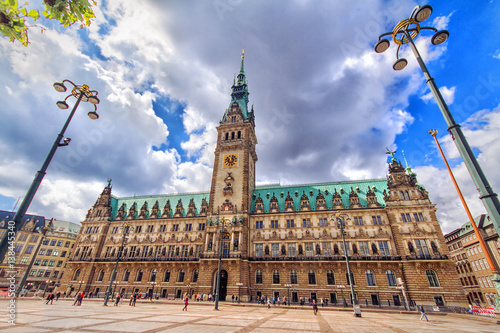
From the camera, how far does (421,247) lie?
4206 cm

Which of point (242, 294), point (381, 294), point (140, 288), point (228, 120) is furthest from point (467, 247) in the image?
point (140, 288)

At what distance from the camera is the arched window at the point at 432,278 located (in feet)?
128

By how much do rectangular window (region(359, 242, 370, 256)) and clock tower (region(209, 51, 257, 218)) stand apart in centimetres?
2440

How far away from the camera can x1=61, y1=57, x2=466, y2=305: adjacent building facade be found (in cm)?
4166

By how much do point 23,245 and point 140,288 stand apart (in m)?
51.9

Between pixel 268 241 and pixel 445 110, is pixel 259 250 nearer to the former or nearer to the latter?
pixel 268 241

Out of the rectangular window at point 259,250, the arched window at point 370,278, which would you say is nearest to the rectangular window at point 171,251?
the rectangular window at point 259,250

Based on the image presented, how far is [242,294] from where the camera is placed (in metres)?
43.6

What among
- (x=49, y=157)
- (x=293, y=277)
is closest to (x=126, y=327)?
(x=49, y=157)

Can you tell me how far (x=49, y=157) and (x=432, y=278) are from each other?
54.1 meters

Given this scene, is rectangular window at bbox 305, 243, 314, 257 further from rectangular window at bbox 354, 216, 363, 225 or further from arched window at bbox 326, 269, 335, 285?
rectangular window at bbox 354, 216, 363, 225

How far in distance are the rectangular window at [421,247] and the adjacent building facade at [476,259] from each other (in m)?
30.4

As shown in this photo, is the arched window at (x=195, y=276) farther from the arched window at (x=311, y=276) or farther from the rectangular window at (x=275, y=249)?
the arched window at (x=311, y=276)

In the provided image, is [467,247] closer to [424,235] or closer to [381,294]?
[424,235]
